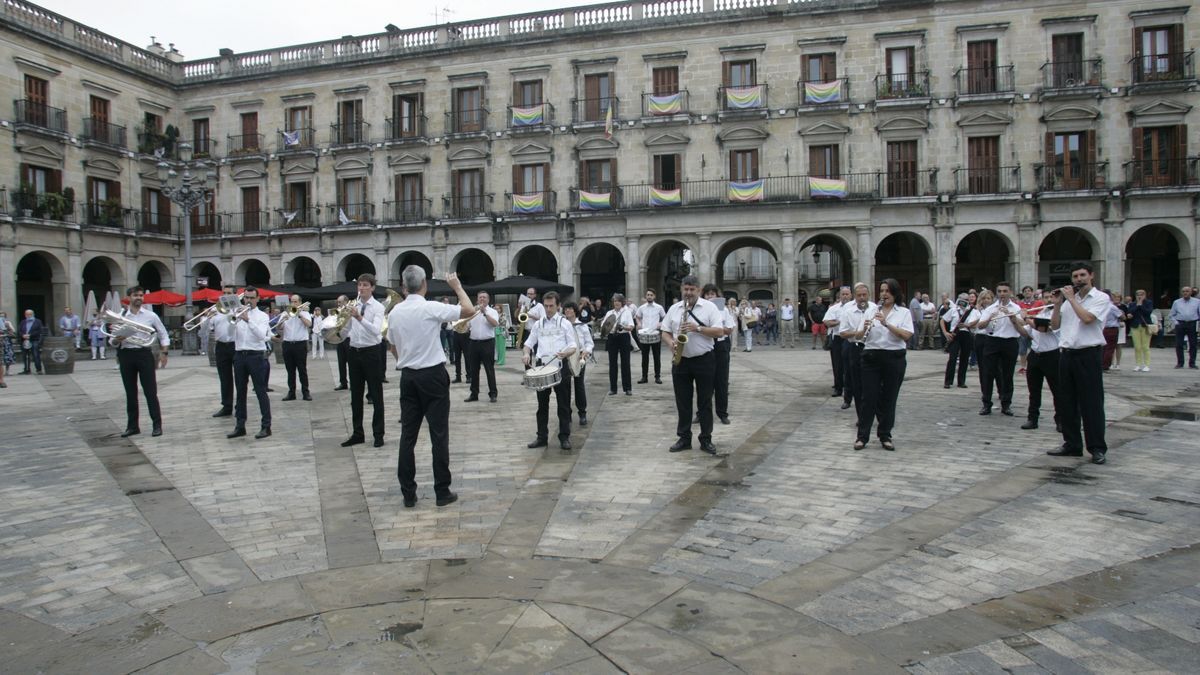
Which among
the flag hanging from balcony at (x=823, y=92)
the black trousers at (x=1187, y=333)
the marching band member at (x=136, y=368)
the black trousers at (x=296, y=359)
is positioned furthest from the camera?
the flag hanging from balcony at (x=823, y=92)

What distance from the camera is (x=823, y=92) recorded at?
2994 centimetres

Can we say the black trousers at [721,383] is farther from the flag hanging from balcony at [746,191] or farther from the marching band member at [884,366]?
the flag hanging from balcony at [746,191]

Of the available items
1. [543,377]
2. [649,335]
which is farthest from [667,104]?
[543,377]

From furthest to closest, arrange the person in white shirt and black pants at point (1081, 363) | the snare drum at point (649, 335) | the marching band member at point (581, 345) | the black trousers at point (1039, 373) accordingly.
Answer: the snare drum at point (649, 335), the marching band member at point (581, 345), the black trousers at point (1039, 373), the person in white shirt and black pants at point (1081, 363)

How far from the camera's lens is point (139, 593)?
4480 millimetres

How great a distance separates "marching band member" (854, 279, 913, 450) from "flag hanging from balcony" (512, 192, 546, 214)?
25.4m

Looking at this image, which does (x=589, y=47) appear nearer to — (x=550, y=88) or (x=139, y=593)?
(x=550, y=88)

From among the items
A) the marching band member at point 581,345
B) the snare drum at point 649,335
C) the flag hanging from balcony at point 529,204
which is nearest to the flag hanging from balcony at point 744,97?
the flag hanging from balcony at point 529,204

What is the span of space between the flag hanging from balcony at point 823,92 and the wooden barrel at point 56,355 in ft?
85.4

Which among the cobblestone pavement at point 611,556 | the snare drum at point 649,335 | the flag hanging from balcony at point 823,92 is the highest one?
the flag hanging from balcony at point 823,92

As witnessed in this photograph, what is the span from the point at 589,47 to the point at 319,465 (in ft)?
92.0

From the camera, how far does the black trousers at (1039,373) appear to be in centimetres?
919

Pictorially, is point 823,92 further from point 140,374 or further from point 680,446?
point 140,374

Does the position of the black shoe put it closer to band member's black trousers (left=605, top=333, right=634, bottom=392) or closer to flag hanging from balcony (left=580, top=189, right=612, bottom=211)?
band member's black trousers (left=605, top=333, right=634, bottom=392)
